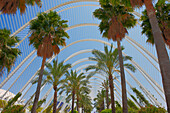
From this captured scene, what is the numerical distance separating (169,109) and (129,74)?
31069 millimetres

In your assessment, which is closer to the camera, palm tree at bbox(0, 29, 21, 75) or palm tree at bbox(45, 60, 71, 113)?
palm tree at bbox(0, 29, 21, 75)

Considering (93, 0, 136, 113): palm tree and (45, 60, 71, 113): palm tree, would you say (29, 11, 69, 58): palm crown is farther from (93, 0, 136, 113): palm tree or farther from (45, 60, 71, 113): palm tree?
(93, 0, 136, 113): palm tree

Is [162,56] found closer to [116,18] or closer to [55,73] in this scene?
[116,18]

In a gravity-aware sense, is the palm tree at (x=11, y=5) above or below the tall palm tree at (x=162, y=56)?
above

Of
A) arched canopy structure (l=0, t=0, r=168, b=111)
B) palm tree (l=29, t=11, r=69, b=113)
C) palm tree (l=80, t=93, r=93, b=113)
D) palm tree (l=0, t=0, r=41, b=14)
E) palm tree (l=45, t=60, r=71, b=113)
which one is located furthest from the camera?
palm tree (l=80, t=93, r=93, b=113)

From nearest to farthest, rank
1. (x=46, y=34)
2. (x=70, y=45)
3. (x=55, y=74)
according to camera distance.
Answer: (x=46, y=34) → (x=55, y=74) → (x=70, y=45)

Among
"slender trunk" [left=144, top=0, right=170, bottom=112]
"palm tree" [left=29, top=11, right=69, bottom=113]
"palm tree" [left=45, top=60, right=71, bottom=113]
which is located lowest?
"slender trunk" [left=144, top=0, right=170, bottom=112]

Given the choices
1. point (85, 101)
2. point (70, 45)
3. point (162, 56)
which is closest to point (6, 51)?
point (162, 56)

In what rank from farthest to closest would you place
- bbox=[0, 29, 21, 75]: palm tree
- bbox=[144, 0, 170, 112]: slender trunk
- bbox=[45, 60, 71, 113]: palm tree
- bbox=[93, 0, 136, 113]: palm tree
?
1. bbox=[45, 60, 71, 113]: palm tree
2. bbox=[0, 29, 21, 75]: palm tree
3. bbox=[93, 0, 136, 113]: palm tree
4. bbox=[144, 0, 170, 112]: slender trunk

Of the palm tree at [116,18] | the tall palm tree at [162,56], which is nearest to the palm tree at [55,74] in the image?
the palm tree at [116,18]

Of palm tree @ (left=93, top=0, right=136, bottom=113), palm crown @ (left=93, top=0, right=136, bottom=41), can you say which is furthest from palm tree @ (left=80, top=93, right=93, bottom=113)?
palm crown @ (left=93, top=0, right=136, bottom=41)

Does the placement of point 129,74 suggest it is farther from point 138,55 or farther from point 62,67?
point 62,67

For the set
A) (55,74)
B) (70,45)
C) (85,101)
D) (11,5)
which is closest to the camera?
(11,5)

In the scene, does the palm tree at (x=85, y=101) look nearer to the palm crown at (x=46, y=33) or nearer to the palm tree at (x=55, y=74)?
the palm tree at (x=55, y=74)
